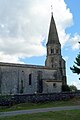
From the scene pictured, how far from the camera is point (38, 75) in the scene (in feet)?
240

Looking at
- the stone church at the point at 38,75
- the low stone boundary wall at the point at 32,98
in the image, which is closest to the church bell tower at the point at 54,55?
the stone church at the point at 38,75

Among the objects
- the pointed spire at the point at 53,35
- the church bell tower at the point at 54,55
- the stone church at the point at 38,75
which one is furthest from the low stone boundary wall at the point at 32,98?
the pointed spire at the point at 53,35

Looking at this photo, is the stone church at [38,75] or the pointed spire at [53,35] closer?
the stone church at [38,75]

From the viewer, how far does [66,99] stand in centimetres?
3756

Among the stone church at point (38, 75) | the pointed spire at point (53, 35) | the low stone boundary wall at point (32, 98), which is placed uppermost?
the pointed spire at point (53, 35)

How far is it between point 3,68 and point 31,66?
8.89 metres

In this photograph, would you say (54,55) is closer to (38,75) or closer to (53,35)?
(53,35)

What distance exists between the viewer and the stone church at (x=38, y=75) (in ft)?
220

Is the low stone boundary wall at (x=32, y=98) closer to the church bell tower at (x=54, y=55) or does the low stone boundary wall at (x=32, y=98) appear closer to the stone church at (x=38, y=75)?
the stone church at (x=38, y=75)

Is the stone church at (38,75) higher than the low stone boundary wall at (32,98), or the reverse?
the stone church at (38,75)

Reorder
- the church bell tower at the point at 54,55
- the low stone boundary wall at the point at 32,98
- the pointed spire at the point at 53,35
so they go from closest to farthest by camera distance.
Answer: the low stone boundary wall at the point at 32,98
the church bell tower at the point at 54,55
the pointed spire at the point at 53,35

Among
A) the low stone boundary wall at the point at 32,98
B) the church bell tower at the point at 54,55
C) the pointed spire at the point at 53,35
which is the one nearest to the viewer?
the low stone boundary wall at the point at 32,98

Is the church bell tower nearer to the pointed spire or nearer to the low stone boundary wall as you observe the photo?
the pointed spire

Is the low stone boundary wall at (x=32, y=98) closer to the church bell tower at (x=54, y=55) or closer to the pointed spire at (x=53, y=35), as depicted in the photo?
the church bell tower at (x=54, y=55)
